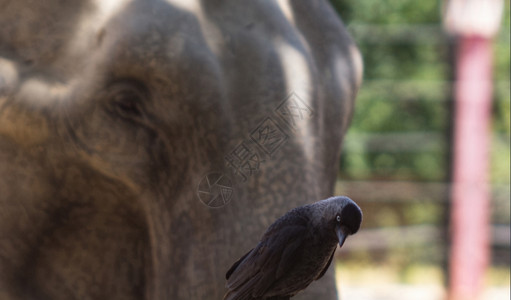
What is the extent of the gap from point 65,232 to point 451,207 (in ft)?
7.48

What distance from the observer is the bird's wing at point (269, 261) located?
33cm

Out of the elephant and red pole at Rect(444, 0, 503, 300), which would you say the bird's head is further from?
red pole at Rect(444, 0, 503, 300)

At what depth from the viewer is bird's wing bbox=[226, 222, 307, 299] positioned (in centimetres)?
33

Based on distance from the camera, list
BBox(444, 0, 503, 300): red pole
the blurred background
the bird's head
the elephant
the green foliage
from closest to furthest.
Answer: the bird's head, the elephant, BBox(444, 0, 503, 300): red pole, the blurred background, the green foliage

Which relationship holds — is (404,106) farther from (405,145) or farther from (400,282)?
(400,282)

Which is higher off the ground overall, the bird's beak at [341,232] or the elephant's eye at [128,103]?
the bird's beak at [341,232]

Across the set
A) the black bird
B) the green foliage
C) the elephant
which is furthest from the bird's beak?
the green foliage

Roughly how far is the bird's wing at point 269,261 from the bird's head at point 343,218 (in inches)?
0.7

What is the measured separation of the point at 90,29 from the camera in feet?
2.19

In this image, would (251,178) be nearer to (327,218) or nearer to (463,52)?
(327,218)

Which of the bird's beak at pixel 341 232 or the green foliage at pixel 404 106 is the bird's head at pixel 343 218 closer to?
the bird's beak at pixel 341 232

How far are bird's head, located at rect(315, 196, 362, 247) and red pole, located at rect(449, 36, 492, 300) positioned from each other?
247 centimetres

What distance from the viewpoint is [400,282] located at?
9.73 feet

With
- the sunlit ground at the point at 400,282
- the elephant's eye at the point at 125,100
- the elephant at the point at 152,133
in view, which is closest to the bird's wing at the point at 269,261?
the elephant at the point at 152,133
